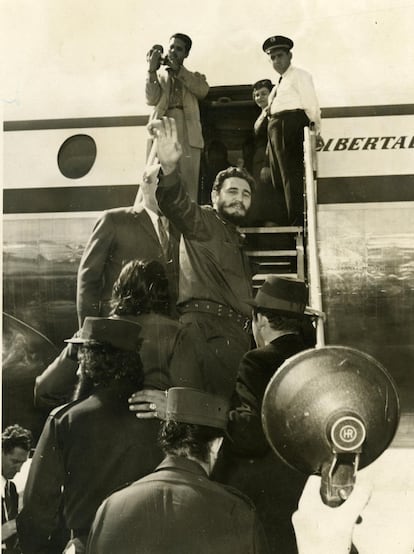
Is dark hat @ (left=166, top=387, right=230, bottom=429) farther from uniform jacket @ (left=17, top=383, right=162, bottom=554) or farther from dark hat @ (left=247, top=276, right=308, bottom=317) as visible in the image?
dark hat @ (left=247, top=276, right=308, bottom=317)

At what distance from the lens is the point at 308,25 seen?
7.66 feet

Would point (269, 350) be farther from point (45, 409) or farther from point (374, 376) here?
point (45, 409)

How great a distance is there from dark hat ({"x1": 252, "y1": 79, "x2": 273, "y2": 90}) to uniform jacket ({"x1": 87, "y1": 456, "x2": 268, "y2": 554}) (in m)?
1.10

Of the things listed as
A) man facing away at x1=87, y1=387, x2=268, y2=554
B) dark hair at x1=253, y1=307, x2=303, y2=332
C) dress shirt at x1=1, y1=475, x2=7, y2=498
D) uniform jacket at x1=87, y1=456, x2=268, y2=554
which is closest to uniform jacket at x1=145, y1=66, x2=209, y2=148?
dark hair at x1=253, y1=307, x2=303, y2=332

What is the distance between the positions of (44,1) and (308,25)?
2.72ft

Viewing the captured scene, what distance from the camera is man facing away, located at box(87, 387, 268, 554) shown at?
215 centimetres

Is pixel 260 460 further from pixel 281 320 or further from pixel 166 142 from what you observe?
pixel 166 142

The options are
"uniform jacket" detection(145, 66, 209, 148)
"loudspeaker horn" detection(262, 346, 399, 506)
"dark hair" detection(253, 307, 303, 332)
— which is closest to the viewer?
"loudspeaker horn" detection(262, 346, 399, 506)

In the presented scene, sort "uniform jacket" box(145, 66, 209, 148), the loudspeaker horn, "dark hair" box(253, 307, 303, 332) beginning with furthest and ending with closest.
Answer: "uniform jacket" box(145, 66, 209, 148) < "dark hair" box(253, 307, 303, 332) < the loudspeaker horn

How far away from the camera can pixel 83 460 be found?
7.50 feet

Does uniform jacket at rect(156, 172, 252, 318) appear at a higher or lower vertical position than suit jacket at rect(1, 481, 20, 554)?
higher

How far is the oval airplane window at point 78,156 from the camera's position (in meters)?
2.43

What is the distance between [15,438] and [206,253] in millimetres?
796

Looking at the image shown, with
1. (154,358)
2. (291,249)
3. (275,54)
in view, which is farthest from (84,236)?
(275,54)
